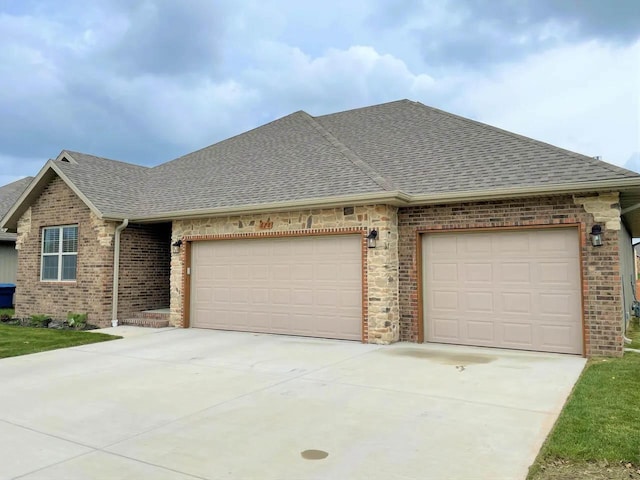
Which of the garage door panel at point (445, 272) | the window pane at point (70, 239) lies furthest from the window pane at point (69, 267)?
the garage door panel at point (445, 272)

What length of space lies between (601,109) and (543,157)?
7.06m

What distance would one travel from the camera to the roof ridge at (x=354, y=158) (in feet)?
32.3

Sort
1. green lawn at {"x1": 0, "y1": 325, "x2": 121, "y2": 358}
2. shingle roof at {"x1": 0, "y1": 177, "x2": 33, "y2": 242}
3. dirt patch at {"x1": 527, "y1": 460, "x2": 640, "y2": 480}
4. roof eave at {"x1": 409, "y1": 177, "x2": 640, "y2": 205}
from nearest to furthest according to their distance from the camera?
dirt patch at {"x1": 527, "y1": 460, "x2": 640, "y2": 480}
roof eave at {"x1": 409, "y1": 177, "x2": 640, "y2": 205}
green lawn at {"x1": 0, "y1": 325, "x2": 121, "y2": 358}
shingle roof at {"x1": 0, "y1": 177, "x2": 33, "y2": 242}

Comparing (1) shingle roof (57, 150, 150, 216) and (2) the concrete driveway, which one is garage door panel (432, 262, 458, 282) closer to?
(2) the concrete driveway

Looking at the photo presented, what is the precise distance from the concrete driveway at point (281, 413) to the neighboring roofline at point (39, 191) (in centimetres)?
552

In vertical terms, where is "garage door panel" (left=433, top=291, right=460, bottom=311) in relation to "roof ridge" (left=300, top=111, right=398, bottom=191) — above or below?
below

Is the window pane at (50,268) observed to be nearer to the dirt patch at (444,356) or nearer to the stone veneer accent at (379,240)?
the stone veneer accent at (379,240)

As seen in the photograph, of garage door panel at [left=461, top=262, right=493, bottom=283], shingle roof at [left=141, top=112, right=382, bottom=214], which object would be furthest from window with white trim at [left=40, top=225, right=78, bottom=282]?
garage door panel at [left=461, top=262, right=493, bottom=283]

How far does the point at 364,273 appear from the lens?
9883mm

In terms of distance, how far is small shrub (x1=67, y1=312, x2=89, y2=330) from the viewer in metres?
12.7

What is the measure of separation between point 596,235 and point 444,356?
11.3 ft

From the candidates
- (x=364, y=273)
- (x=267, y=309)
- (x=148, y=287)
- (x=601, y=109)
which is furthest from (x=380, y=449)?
(x=601, y=109)

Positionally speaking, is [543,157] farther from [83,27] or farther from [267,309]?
[83,27]

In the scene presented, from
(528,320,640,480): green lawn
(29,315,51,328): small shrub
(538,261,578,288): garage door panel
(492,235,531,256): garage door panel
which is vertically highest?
(492,235,531,256): garage door panel
